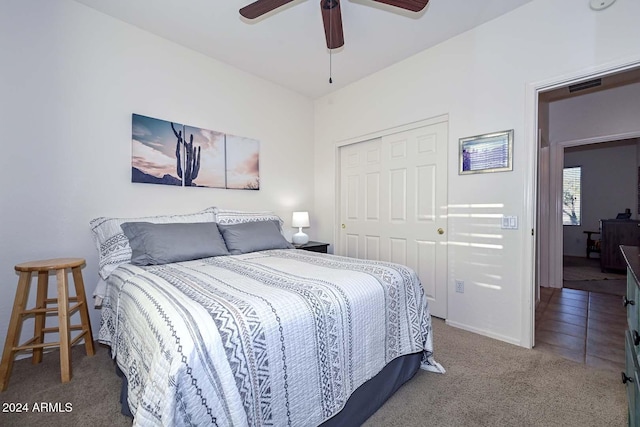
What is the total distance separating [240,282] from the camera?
5.04 ft

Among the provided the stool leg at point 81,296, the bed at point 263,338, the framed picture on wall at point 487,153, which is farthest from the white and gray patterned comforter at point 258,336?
the framed picture on wall at point 487,153

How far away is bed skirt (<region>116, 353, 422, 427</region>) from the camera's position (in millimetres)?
1424

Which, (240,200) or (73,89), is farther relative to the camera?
(240,200)

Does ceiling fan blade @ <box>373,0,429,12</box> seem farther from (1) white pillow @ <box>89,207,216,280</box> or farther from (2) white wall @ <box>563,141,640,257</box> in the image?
(2) white wall @ <box>563,141,640,257</box>

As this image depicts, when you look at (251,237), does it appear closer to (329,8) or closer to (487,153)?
(329,8)

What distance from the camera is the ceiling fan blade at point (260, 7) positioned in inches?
70.3

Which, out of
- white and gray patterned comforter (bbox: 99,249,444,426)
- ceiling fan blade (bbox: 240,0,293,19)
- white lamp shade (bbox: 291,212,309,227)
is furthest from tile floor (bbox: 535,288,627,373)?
ceiling fan blade (bbox: 240,0,293,19)

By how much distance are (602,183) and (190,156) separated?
8.24 meters

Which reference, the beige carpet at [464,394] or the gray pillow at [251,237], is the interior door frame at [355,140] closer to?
the gray pillow at [251,237]

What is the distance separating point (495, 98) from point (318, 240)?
106 inches

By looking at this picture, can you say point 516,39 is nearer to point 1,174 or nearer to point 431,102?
point 431,102

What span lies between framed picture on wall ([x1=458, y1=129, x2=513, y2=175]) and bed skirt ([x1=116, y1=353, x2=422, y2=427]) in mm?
1721

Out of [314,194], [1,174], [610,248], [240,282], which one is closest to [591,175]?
[610,248]

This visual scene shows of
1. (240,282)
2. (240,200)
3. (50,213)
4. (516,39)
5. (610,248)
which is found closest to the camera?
(240,282)
